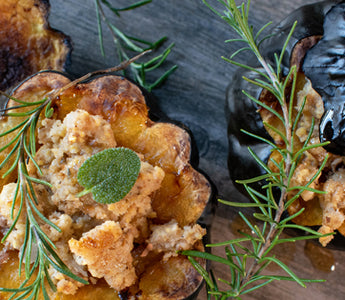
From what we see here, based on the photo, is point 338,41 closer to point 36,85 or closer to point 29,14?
point 36,85

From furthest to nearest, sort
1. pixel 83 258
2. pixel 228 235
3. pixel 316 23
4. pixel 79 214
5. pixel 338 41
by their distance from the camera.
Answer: pixel 228 235
pixel 316 23
pixel 338 41
pixel 79 214
pixel 83 258

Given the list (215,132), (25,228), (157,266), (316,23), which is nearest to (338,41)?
(316,23)

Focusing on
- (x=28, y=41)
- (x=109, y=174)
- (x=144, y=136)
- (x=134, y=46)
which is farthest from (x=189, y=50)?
(x=109, y=174)

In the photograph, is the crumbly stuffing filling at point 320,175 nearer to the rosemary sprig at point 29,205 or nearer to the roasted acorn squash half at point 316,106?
the roasted acorn squash half at point 316,106

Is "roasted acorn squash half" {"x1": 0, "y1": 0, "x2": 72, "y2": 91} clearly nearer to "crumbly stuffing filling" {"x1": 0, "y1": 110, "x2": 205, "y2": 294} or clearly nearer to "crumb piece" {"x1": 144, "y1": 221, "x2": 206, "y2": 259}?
"crumbly stuffing filling" {"x1": 0, "y1": 110, "x2": 205, "y2": 294}

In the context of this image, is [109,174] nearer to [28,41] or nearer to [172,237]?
[172,237]
